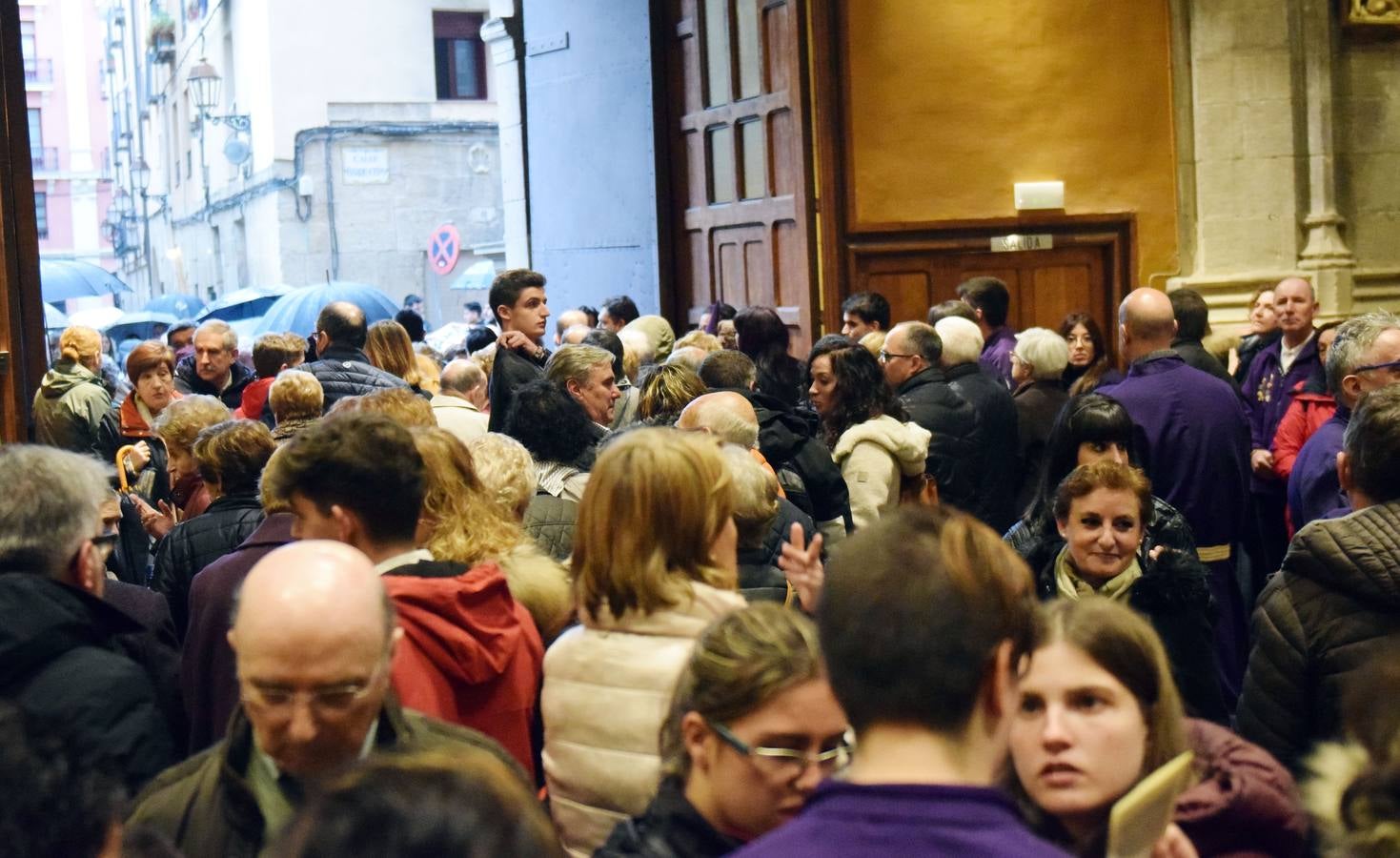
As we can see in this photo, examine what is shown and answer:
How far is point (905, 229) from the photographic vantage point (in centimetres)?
1044

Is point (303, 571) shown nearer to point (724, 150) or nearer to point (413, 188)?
Result: point (724, 150)

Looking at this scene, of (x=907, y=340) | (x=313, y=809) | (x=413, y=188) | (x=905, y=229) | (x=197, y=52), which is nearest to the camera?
(x=313, y=809)

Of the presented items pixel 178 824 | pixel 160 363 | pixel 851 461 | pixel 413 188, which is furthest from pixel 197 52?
pixel 178 824

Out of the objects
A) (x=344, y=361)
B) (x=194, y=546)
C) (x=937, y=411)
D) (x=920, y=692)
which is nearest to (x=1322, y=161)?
(x=937, y=411)

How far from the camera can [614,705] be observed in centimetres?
306

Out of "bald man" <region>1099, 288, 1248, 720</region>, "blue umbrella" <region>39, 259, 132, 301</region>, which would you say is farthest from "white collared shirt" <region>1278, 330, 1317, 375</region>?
"blue umbrella" <region>39, 259, 132, 301</region>

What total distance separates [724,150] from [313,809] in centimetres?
1035

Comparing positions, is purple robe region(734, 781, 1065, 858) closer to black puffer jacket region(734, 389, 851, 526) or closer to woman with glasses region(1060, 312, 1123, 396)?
black puffer jacket region(734, 389, 851, 526)

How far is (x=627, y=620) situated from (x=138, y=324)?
22571 mm

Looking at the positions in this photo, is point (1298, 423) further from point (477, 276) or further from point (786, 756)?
point (477, 276)

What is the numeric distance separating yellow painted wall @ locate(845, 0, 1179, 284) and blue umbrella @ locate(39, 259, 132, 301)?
14.7 m

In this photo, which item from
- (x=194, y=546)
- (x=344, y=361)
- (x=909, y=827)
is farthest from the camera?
(x=344, y=361)

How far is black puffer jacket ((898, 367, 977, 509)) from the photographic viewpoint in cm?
698

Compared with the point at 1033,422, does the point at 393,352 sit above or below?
above
